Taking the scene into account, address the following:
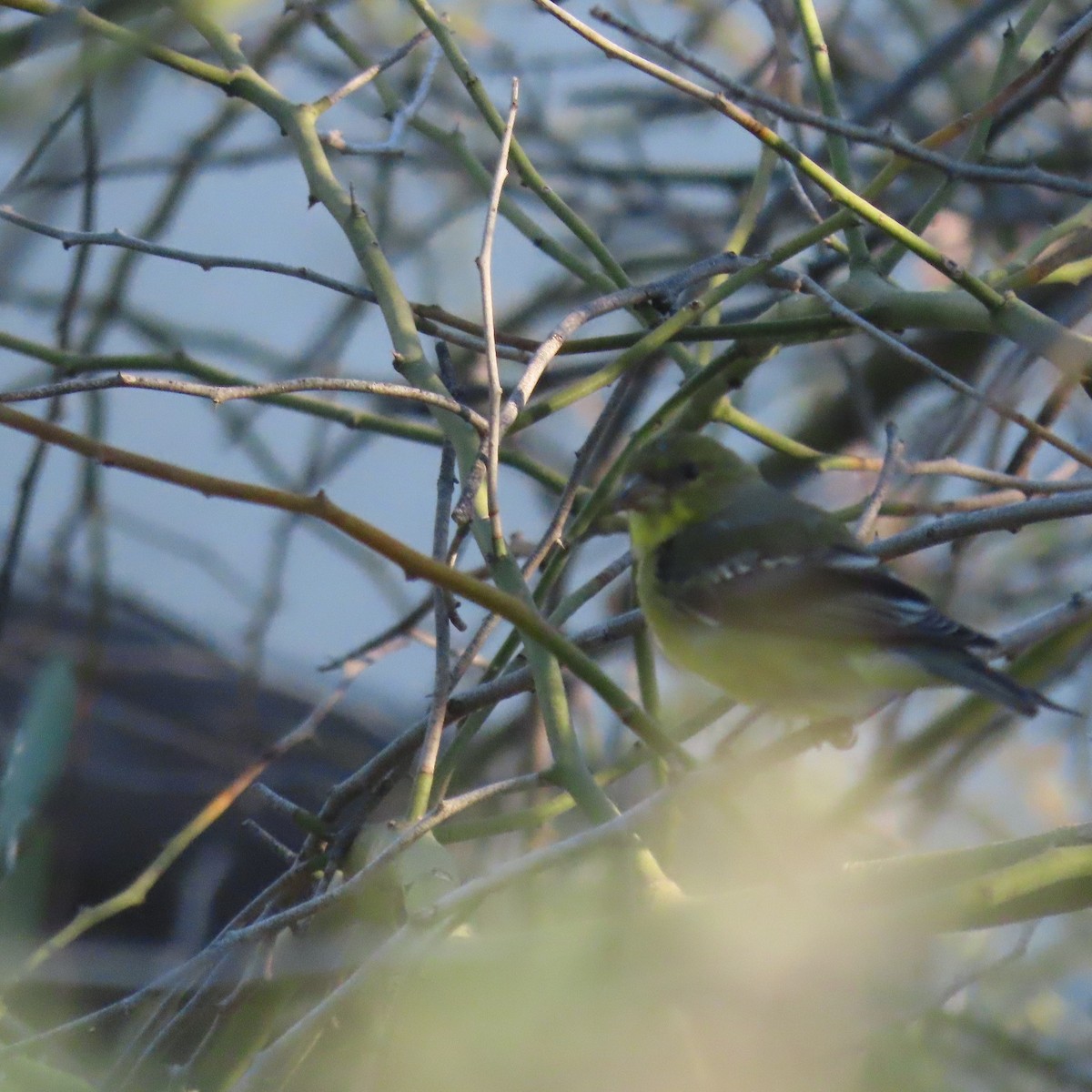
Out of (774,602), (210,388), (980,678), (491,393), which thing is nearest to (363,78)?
(491,393)

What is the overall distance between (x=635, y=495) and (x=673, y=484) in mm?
105

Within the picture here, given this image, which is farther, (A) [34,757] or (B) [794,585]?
(B) [794,585]

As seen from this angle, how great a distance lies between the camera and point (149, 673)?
4.49 metres

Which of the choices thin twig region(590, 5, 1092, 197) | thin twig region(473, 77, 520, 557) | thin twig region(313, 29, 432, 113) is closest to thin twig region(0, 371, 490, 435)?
thin twig region(473, 77, 520, 557)

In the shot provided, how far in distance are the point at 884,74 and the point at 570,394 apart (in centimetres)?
250

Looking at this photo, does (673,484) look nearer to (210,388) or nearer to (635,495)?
(635,495)

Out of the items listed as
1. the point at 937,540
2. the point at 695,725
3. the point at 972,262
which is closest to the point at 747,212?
the point at 937,540

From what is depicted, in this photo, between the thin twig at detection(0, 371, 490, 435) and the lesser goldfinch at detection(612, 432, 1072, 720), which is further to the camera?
the lesser goldfinch at detection(612, 432, 1072, 720)

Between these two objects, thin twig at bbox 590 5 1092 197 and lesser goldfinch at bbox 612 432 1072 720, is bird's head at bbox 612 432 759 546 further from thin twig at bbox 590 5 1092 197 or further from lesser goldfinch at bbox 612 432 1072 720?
thin twig at bbox 590 5 1092 197

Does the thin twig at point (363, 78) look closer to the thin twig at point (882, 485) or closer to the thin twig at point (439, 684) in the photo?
the thin twig at point (439, 684)

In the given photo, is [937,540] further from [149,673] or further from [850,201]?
[149,673]

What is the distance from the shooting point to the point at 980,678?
5.57 ft

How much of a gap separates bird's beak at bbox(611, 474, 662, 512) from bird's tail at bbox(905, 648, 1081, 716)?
552mm

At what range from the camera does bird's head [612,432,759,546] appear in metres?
2.27
